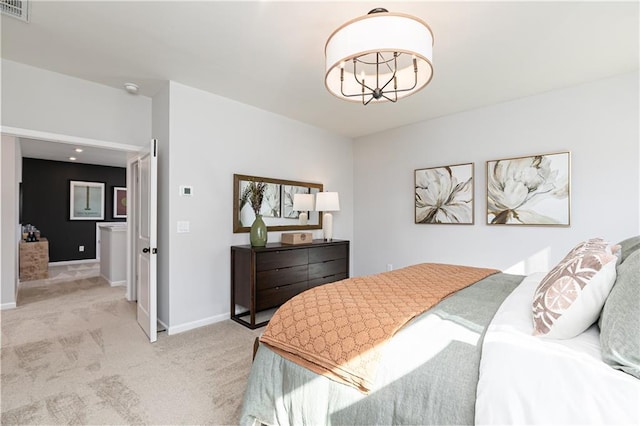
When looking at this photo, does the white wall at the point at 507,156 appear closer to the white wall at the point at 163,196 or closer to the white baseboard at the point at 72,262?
the white wall at the point at 163,196

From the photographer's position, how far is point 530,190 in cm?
339

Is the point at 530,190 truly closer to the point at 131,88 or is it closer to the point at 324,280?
the point at 324,280

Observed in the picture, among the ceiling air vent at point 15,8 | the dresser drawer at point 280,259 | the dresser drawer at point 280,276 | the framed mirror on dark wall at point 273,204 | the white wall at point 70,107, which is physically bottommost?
the dresser drawer at point 280,276

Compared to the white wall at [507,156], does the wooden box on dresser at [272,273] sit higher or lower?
lower

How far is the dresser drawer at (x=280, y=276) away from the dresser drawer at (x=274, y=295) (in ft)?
0.16

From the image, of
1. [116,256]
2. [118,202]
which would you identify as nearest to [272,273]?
[116,256]

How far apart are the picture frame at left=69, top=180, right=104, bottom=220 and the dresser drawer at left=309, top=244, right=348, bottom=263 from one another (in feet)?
21.2

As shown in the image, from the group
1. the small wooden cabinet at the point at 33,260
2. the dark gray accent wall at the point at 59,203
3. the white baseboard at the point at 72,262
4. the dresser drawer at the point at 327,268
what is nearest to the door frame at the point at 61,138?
the dresser drawer at the point at 327,268

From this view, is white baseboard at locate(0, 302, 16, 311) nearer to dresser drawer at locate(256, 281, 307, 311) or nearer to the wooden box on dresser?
the wooden box on dresser

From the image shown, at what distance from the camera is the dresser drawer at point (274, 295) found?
132 inches

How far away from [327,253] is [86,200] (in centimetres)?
664

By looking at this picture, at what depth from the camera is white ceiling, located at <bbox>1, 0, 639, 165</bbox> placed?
6.70ft

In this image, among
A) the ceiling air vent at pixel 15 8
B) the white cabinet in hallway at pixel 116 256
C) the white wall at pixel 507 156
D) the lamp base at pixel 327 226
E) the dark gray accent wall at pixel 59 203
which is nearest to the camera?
the ceiling air vent at pixel 15 8

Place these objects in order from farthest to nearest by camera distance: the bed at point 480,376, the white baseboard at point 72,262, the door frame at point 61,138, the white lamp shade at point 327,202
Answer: the white baseboard at point 72,262 < the white lamp shade at point 327,202 < the door frame at point 61,138 < the bed at point 480,376
